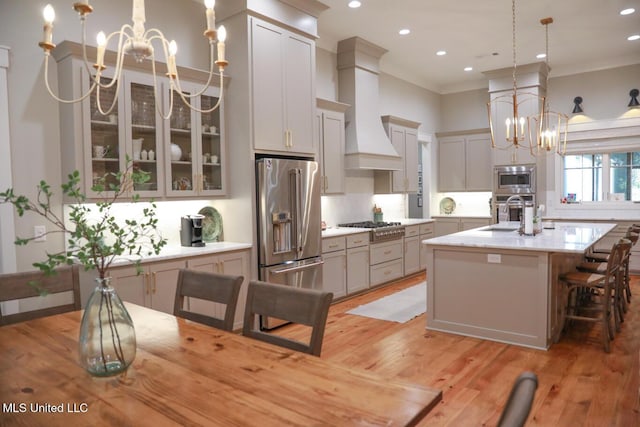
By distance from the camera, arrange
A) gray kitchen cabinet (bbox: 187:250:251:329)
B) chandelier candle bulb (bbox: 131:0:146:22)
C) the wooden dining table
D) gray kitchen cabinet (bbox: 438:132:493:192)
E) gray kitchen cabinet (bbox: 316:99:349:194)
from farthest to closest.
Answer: gray kitchen cabinet (bbox: 438:132:493:192)
gray kitchen cabinet (bbox: 316:99:349:194)
gray kitchen cabinet (bbox: 187:250:251:329)
chandelier candle bulb (bbox: 131:0:146:22)
the wooden dining table

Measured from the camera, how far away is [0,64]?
306cm

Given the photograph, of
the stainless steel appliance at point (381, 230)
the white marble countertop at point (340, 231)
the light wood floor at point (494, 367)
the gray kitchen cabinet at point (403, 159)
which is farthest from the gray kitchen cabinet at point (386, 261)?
the light wood floor at point (494, 367)

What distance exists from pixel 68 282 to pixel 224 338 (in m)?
1.09

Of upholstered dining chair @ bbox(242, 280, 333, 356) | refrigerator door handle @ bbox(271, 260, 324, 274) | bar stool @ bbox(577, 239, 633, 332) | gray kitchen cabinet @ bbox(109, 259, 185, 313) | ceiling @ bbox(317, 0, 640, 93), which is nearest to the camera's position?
upholstered dining chair @ bbox(242, 280, 333, 356)

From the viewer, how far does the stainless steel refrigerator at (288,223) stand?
4113 millimetres

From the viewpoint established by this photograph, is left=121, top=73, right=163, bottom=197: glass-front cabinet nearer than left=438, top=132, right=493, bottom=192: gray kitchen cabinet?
Yes

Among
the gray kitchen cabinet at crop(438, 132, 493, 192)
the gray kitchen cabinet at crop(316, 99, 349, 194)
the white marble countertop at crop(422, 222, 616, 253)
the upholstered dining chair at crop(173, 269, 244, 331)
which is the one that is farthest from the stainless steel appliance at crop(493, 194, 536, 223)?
the upholstered dining chair at crop(173, 269, 244, 331)

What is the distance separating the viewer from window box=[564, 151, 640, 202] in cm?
696

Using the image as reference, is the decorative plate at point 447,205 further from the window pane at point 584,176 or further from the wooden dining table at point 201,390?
the wooden dining table at point 201,390

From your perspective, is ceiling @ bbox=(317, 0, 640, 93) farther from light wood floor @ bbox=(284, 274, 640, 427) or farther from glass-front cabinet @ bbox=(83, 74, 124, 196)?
light wood floor @ bbox=(284, 274, 640, 427)

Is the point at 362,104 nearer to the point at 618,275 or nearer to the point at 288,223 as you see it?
the point at 288,223

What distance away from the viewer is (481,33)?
5789mm

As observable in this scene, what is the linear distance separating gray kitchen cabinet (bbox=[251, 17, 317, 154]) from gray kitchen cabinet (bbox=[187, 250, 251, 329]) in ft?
3.41

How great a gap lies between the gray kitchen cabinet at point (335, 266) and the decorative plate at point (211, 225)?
123 cm
